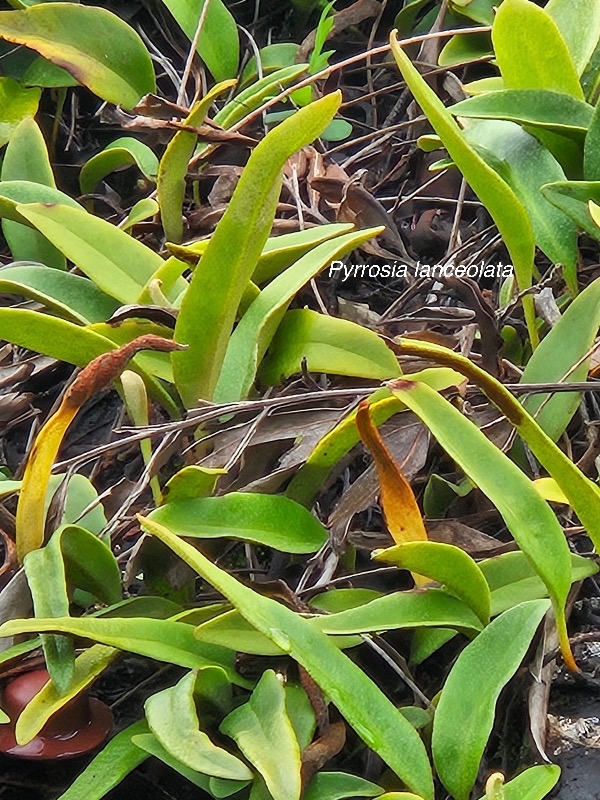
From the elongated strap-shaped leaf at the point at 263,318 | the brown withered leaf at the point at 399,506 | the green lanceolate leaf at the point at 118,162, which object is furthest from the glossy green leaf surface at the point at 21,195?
the brown withered leaf at the point at 399,506

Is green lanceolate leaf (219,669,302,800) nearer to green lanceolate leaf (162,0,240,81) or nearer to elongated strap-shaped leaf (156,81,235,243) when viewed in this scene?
elongated strap-shaped leaf (156,81,235,243)

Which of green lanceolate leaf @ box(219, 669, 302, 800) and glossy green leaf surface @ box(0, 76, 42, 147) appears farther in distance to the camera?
glossy green leaf surface @ box(0, 76, 42, 147)

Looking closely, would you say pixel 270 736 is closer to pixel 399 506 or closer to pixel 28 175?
pixel 399 506

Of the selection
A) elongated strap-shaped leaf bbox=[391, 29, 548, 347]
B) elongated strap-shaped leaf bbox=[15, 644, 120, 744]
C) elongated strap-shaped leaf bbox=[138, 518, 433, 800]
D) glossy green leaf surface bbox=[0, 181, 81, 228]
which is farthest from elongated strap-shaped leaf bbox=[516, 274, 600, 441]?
glossy green leaf surface bbox=[0, 181, 81, 228]

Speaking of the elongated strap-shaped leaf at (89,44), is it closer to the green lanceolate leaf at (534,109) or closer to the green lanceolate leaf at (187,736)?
the green lanceolate leaf at (534,109)

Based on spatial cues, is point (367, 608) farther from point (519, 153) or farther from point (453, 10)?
point (453, 10)
